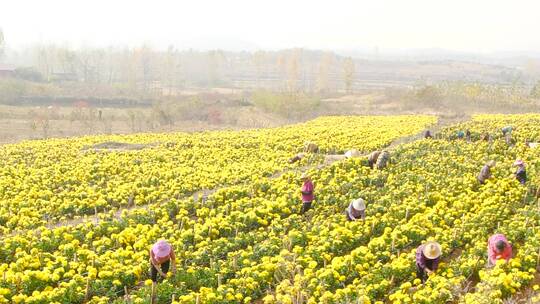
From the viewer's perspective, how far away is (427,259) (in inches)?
478

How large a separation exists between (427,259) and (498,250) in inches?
61.9

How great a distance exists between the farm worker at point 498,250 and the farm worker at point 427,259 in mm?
1168

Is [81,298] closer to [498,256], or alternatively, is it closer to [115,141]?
[498,256]

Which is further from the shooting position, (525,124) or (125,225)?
(525,124)

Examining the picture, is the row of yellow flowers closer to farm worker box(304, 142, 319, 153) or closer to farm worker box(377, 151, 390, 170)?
farm worker box(304, 142, 319, 153)

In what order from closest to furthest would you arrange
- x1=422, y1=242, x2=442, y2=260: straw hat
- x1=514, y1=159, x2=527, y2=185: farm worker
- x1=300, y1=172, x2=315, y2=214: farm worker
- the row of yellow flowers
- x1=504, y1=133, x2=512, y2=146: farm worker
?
x1=422, y1=242, x2=442, y2=260: straw hat
x1=300, y1=172, x2=315, y2=214: farm worker
the row of yellow flowers
x1=514, y1=159, x2=527, y2=185: farm worker
x1=504, y1=133, x2=512, y2=146: farm worker

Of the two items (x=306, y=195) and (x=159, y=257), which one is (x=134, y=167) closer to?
(x=306, y=195)

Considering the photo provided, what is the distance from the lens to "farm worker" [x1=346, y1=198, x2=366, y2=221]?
1596 cm

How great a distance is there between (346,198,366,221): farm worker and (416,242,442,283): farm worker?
12.3 feet

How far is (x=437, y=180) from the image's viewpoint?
2091 cm

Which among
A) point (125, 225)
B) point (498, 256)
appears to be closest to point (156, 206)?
point (125, 225)

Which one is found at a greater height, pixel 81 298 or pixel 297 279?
pixel 297 279

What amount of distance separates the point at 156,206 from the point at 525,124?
2618 cm

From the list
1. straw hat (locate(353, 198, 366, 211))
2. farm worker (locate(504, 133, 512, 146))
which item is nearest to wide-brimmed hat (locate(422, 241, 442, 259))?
straw hat (locate(353, 198, 366, 211))
